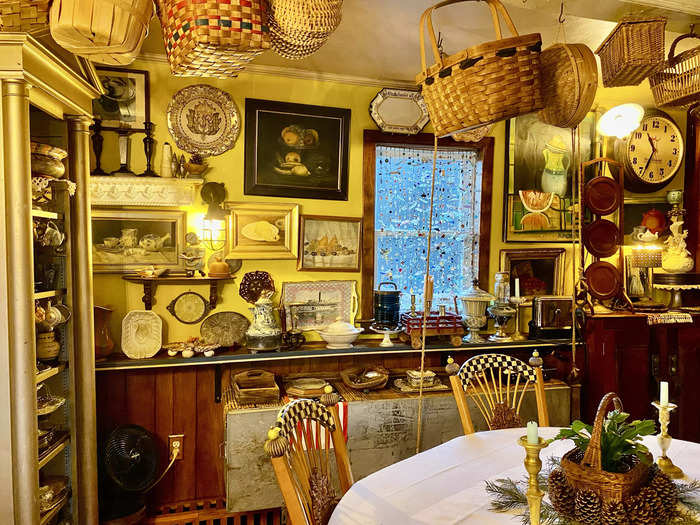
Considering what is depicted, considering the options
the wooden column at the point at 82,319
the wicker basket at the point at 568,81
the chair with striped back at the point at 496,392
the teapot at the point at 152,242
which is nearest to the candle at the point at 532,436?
the wicker basket at the point at 568,81

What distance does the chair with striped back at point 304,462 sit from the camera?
1.60 metres

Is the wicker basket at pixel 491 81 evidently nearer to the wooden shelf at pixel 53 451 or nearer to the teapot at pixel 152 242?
→ the teapot at pixel 152 242

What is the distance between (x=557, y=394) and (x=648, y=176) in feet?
6.25

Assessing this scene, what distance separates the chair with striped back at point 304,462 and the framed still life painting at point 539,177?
231 cm

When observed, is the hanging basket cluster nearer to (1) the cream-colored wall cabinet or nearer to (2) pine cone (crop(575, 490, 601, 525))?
(1) the cream-colored wall cabinet

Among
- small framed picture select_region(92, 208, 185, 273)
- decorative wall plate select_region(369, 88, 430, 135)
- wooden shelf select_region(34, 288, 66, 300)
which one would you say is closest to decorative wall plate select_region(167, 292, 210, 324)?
small framed picture select_region(92, 208, 185, 273)

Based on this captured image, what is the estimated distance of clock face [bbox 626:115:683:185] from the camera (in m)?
3.92

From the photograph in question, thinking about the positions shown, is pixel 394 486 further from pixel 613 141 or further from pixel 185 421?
pixel 613 141

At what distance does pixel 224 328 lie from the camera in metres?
3.29

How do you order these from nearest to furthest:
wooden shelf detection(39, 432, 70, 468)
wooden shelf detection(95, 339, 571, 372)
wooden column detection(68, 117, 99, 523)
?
wooden shelf detection(39, 432, 70, 468)
wooden column detection(68, 117, 99, 523)
wooden shelf detection(95, 339, 571, 372)

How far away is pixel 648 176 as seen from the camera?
3.95 metres

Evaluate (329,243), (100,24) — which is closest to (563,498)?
(100,24)

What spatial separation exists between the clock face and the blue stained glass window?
1.28 metres

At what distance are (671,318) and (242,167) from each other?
125 inches
